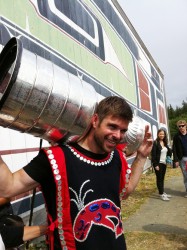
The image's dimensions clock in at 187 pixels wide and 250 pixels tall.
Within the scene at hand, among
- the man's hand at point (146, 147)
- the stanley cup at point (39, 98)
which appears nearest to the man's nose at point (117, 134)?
the stanley cup at point (39, 98)

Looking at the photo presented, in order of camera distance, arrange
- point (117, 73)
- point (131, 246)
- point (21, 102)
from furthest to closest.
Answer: point (117, 73)
point (131, 246)
point (21, 102)

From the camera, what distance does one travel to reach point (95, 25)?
26.2 feet

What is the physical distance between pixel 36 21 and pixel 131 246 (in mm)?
3647

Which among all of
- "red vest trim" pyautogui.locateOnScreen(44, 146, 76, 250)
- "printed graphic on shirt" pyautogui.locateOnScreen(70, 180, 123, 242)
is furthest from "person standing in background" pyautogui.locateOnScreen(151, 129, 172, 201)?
"red vest trim" pyautogui.locateOnScreen(44, 146, 76, 250)

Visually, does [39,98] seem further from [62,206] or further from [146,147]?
[146,147]

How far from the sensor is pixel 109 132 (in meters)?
1.73

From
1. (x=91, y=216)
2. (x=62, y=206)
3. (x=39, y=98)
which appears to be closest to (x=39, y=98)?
(x=39, y=98)

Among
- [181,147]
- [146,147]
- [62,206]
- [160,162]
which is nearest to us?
[62,206]

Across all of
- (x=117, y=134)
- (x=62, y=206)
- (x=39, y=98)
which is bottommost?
(x=62, y=206)

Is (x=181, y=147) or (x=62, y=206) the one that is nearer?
(x=62, y=206)

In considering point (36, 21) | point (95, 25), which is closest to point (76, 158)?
point (36, 21)

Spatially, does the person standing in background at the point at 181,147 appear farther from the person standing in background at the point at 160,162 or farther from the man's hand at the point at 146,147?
the man's hand at the point at 146,147

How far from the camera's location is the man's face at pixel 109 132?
5.69 ft

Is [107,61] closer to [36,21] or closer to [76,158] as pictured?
[36,21]
